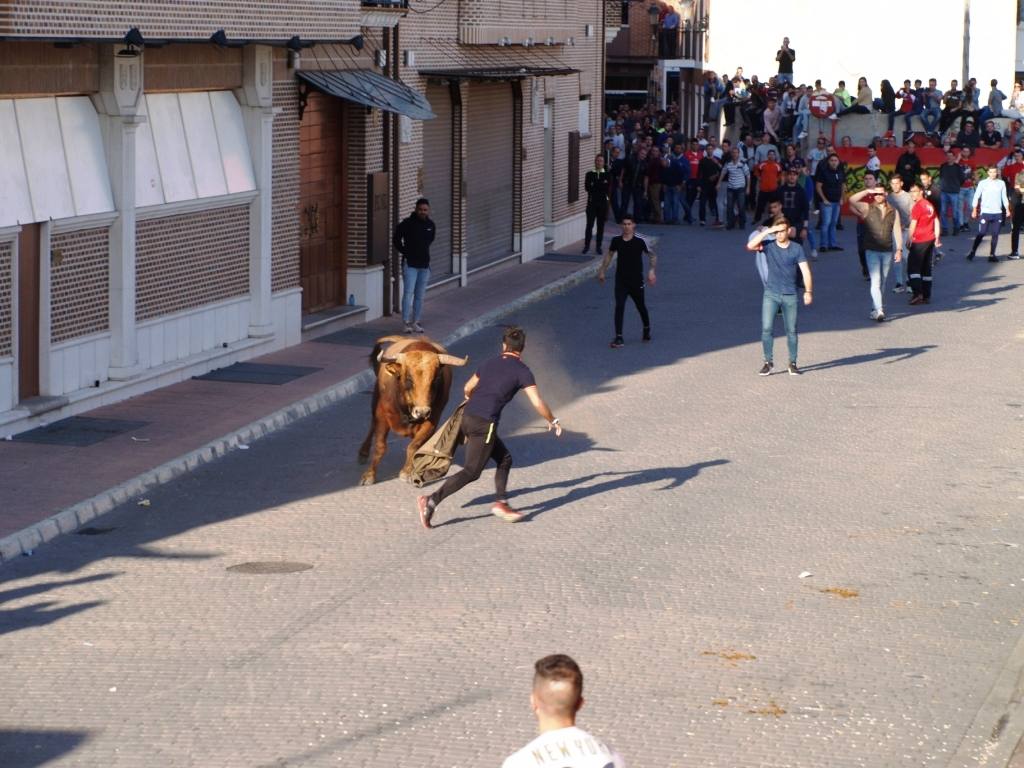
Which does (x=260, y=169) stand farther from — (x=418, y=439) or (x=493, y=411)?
(x=493, y=411)

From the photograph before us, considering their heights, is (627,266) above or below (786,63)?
below

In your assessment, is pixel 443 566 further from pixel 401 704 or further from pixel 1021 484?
pixel 1021 484

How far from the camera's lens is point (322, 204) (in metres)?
24.4

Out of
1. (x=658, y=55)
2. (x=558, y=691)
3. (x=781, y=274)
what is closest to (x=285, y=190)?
(x=781, y=274)

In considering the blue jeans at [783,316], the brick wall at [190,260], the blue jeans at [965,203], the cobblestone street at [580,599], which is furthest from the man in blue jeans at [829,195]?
the brick wall at [190,260]

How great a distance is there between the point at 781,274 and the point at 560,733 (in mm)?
15278

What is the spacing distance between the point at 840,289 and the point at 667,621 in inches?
770

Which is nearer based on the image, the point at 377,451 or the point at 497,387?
the point at 497,387

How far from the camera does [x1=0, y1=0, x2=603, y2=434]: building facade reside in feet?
55.4

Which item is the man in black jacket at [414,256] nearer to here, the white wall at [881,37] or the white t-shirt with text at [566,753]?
the white t-shirt with text at [566,753]

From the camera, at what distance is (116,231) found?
18.2 m

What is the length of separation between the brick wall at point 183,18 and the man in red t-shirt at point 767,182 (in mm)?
16622

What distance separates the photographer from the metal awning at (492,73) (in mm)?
27922

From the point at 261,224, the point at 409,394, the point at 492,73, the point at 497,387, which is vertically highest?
the point at 492,73
